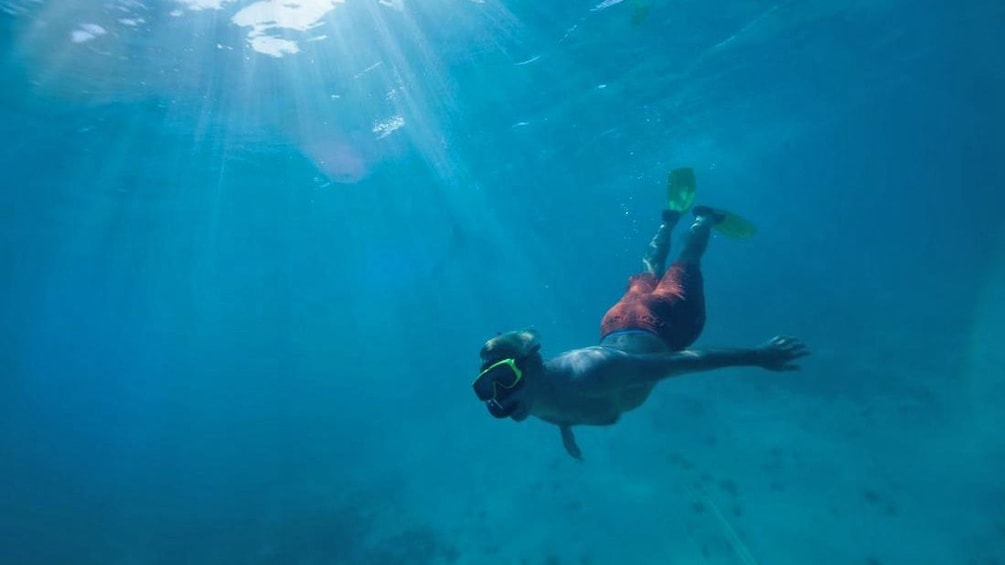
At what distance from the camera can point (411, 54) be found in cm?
1567

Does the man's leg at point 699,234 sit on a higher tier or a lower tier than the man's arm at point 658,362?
lower

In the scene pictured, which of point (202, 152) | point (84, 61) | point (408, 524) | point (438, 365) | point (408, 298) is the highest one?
point (84, 61)

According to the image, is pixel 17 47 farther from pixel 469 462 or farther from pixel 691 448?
pixel 691 448

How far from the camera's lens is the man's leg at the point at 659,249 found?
6883 millimetres

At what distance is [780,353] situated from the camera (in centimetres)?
355

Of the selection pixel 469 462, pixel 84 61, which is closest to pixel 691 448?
pixel 469 462

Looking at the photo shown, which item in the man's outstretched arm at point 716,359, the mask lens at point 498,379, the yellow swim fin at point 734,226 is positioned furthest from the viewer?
the yellow swim fin at point 734,226

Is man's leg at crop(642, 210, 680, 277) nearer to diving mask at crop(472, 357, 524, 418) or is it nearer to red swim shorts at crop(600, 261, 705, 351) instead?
red swim shorts at crop(600, 261, 705, 351)

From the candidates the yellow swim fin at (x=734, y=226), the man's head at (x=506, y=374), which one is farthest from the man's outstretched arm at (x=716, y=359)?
the yellow swim fin at (x=734, y=226)

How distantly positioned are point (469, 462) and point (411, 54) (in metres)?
16.1

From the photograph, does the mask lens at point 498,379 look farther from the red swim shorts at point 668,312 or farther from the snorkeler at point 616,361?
the red swim shorts at point 668,312

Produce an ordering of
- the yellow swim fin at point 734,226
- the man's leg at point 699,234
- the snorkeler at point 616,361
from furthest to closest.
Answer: the yellow swim fin at point 734,226 < the man's leg at point 699,234 < the snorkeler at point 616,361

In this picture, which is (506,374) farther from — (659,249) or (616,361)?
(659,249)

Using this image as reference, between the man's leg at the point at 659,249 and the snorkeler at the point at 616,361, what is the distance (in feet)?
2.94
